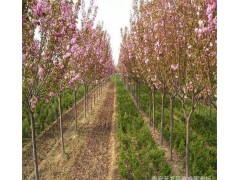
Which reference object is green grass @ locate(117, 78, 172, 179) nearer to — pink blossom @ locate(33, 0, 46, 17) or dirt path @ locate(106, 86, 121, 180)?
dirt path @ locate(106, 86, 121, 180)

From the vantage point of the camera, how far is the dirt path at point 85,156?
6.69 meters

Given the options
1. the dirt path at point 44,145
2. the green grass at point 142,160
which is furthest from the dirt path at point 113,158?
the dirt path at point 44,145

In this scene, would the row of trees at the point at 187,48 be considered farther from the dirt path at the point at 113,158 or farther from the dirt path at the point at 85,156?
the dirt path at the point at 85,156

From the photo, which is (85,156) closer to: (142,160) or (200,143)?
(142,160)

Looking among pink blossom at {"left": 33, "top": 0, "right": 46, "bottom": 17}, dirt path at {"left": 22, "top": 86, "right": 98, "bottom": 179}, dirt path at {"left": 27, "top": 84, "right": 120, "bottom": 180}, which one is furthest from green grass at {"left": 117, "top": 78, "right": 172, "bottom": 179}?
pink blossom at {"left": 33, "top": 0, "right": 46, "bottom": 17}

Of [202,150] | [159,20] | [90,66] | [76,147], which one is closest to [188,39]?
[159,20]

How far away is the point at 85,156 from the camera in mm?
7766

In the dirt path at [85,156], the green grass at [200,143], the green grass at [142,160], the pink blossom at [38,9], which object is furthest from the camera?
the dirt path at [85,156]

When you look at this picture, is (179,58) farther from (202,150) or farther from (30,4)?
(30,4)

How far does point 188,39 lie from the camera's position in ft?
15.7

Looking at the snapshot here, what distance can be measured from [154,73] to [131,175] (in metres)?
3.14

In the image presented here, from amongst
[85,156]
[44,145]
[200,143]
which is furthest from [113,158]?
[44,145]

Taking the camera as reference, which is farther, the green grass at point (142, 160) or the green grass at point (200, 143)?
the green grass at point (200, 143)

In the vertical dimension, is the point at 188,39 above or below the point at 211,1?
below
